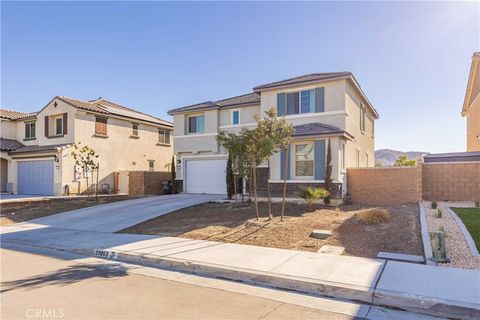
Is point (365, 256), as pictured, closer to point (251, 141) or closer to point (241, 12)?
point (251, 141)

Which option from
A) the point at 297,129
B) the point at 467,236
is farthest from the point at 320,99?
the point at 467,236

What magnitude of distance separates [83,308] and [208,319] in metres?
1.95

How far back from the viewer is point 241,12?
45.1 ft

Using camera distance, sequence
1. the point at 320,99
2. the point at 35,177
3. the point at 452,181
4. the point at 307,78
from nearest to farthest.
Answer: the point at 452,181 → the point at 320,99 → the point at 307,78 → the point at 35,177

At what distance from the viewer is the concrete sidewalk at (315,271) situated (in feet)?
17.0

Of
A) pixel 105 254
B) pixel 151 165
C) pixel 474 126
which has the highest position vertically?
pixel 474 126

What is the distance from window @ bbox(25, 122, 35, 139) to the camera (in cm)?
2822

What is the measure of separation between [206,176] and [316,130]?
932cm

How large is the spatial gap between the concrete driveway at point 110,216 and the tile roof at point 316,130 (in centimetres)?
641

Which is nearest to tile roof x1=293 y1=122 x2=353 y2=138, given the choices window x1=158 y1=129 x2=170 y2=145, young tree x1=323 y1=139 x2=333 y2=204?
young tree x1=323 y1=139 x2=333 y2=204

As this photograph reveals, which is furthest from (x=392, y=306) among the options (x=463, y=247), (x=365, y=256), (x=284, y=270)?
(x=463, y=247)

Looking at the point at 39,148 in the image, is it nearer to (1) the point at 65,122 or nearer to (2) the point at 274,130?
(1) the point at 65,122

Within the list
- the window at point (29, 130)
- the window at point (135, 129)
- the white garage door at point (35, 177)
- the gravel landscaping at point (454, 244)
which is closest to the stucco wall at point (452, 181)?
the gravel landscaping at point (454, 244)

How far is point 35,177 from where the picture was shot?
1008 inches
